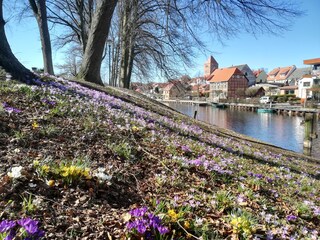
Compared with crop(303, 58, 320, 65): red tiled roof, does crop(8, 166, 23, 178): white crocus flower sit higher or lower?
Result: lower

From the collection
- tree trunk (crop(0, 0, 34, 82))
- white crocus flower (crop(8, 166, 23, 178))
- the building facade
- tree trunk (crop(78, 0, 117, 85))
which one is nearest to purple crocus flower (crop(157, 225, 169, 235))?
white crocus flower (crop(8, 166, 23, 178))

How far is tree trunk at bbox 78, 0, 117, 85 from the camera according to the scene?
10789 millimetres

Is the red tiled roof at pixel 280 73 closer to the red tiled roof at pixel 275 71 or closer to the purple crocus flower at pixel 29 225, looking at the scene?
the red tiled roof at pixel 275 71

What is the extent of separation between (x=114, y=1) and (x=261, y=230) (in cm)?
976

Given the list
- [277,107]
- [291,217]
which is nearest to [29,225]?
[291,217]

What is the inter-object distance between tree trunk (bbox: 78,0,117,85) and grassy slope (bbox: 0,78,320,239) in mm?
6189

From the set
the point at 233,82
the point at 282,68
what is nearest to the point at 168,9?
the point at 233,82

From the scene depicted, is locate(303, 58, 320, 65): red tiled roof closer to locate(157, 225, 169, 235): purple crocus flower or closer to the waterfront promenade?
the waterfront promenade

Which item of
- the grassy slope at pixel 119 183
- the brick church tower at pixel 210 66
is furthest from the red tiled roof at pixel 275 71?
the grassy slope at pixel 119 183

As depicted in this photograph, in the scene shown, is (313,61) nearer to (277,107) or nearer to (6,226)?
(277,107)

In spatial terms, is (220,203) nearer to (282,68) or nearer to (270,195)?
(270,195)

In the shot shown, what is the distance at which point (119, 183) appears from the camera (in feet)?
10.6

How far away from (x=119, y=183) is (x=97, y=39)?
9268 mm

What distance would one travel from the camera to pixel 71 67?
52.2m
